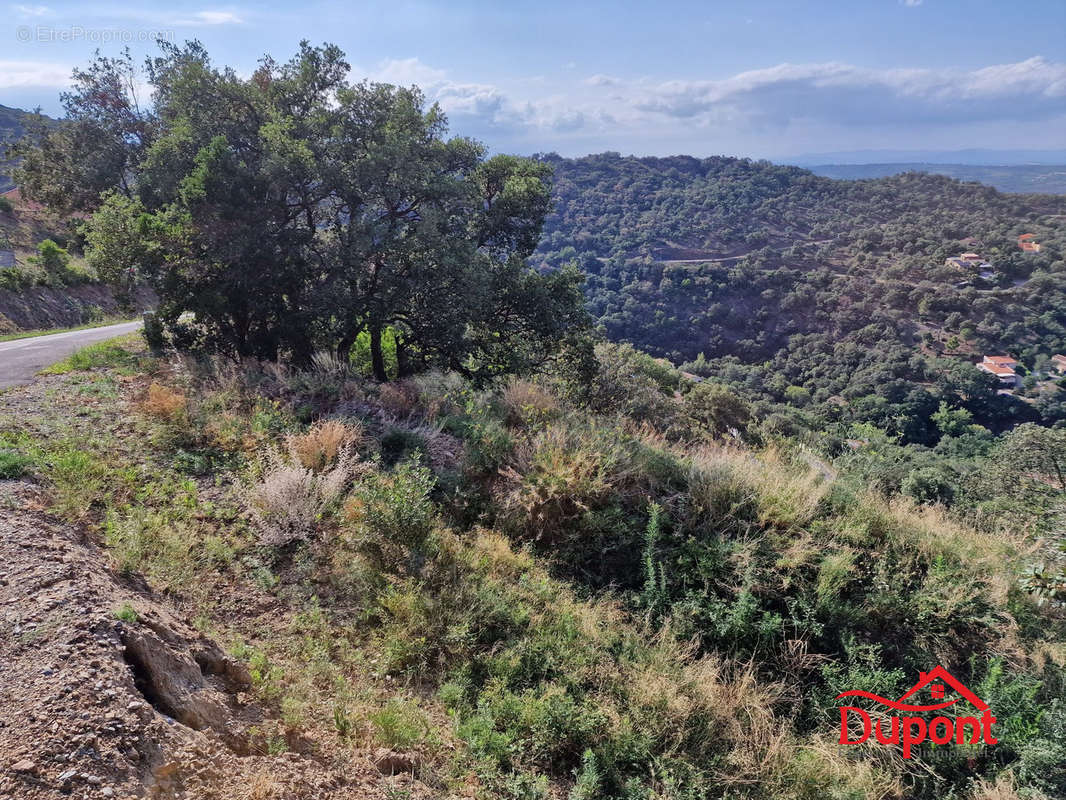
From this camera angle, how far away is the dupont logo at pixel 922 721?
3693mm

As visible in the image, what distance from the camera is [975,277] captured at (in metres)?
51.7

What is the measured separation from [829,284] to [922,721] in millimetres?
64279

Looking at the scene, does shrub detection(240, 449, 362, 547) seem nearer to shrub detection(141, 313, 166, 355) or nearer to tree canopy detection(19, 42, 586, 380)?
tree canopy detection(19, 42, 586, 380)

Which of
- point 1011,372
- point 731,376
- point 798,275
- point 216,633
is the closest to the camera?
point 216,633

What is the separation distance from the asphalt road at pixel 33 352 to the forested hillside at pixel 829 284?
29.7 metres

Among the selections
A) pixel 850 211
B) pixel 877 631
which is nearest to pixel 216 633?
pixel 877 631

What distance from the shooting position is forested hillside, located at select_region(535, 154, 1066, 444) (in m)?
41.0

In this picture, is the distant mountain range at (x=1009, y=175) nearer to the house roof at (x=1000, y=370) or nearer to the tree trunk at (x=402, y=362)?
the house roof at (x=1000, y=370)

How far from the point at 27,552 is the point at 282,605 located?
5.60ft

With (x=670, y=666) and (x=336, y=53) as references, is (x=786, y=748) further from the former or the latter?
(x=336, y=53)

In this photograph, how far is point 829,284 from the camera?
57656 mm

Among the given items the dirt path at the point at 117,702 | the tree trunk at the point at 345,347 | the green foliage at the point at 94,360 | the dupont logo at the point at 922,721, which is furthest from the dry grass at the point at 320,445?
the dupont logo at the point at 922,721

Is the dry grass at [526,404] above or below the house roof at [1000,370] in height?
above

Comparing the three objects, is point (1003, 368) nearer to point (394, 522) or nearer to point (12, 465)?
point (394, 522)
